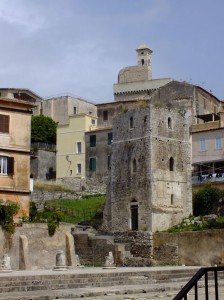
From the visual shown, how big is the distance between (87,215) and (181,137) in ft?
39.5

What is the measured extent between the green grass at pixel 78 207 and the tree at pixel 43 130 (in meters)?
20.3

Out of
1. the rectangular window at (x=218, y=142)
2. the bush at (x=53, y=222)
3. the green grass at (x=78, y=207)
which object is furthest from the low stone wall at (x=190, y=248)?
the rectangular window at (x=218, y=142)

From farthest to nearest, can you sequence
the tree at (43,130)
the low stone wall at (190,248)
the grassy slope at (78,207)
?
the tree at (43,130) < the grassy slope at (78,207) < the low stone wall at (190,248)

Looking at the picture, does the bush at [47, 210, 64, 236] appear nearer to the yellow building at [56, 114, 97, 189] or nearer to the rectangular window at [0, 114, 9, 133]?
the rectangular window at [0, 114, 9, 133]

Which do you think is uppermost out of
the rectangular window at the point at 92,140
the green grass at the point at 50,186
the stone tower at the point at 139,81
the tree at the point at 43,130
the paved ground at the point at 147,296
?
the stone tower at the point at 139,81

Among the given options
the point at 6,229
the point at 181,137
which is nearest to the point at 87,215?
the point at 181,137

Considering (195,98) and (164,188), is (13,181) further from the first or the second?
(195,98)

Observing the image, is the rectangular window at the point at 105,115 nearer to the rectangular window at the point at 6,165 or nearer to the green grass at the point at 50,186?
the green grass at the point at 50,186

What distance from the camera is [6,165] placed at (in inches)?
1554

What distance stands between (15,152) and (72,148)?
1429 inches

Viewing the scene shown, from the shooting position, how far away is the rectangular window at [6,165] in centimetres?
3925

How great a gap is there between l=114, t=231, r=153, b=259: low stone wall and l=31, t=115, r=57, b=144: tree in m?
36.7

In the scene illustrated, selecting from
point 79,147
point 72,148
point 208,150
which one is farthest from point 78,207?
point 72,148

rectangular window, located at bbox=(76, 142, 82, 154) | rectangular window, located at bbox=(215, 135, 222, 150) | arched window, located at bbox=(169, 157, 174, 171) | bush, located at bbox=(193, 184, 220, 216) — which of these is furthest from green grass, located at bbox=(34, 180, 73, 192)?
bush, located at bbox=(193, 184, 220, 216)
